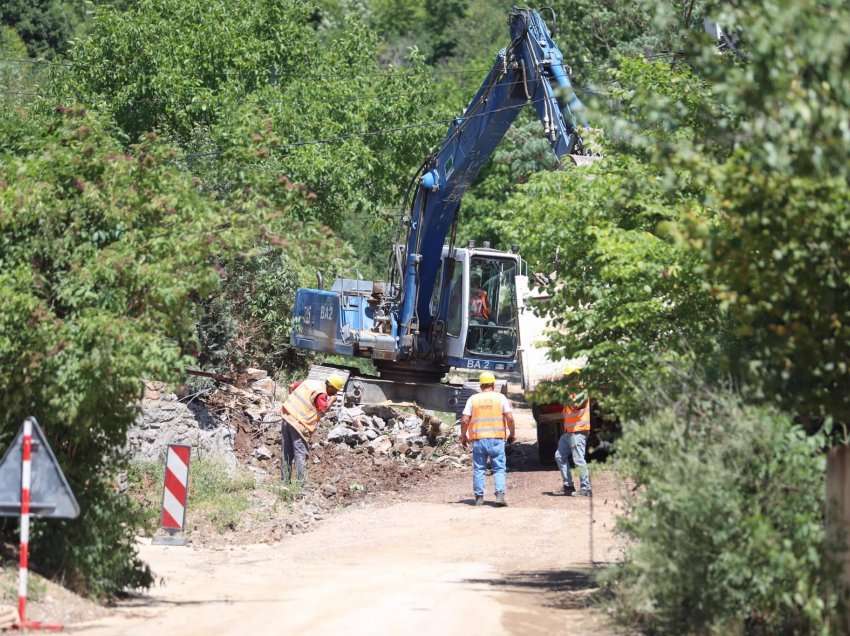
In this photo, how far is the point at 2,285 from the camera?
10.7 metres

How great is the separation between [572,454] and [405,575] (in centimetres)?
589

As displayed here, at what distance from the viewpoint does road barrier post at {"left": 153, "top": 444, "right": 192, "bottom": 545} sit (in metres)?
14.9

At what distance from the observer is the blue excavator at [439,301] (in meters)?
21.8

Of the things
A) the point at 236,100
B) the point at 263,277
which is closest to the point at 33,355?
the point at 263,277

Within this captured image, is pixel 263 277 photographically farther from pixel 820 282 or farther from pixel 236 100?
pixel 820 282

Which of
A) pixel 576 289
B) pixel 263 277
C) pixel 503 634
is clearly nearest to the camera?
pixel 503 634

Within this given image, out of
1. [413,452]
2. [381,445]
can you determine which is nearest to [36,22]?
[381,445]

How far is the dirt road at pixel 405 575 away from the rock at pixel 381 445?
286 cm

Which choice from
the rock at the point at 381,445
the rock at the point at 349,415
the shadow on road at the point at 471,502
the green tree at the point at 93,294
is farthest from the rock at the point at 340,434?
the green tree at the point at 93,294

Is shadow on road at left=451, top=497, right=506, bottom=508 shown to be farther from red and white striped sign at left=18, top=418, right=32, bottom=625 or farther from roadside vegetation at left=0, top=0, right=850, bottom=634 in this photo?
red and white striped sign at left=18, top=418, right=32, bottom=625

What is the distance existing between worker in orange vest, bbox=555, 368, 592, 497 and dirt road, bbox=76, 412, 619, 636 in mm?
329


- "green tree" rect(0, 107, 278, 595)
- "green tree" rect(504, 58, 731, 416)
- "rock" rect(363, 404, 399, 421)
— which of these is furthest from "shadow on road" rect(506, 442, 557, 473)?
"green tree" rect(0, 107, 278, 595)

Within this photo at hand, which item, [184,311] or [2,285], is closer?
[2,285]

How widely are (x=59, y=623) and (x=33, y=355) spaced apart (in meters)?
1.98
